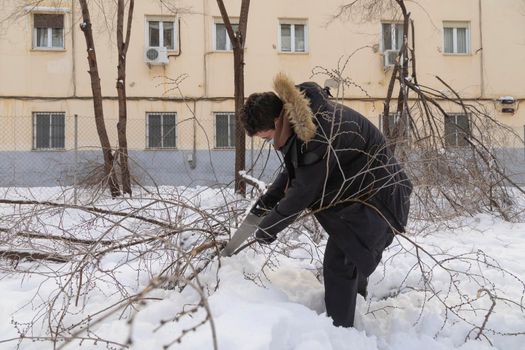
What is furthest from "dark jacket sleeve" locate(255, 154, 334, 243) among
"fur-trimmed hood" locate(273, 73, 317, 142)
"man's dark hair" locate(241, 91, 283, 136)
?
"man's dark hair" locate(241, 91, 283, 136)

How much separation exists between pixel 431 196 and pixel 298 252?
2196 millimetres

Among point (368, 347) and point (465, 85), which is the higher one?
point (465, 85)

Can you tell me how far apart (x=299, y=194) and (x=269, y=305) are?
58 cm

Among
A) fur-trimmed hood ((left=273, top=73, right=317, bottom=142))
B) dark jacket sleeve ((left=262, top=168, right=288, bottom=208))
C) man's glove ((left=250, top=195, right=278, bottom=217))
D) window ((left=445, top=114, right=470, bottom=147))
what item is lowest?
man's glove ((left=250, top=195, right=278, bottom=217))

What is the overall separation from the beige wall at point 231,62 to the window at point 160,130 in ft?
0.59

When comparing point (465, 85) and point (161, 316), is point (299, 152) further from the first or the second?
point (465, 85)

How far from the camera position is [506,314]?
8.84ft

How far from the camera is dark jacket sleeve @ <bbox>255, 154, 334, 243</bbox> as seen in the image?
2.20m

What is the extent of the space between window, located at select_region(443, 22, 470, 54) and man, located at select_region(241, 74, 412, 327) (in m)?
11.0

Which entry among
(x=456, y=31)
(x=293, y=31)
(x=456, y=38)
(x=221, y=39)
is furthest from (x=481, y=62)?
(x=221, y=39)

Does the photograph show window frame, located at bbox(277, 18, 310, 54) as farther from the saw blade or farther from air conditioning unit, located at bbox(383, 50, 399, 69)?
the saw blade

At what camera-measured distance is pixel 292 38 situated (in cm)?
1184

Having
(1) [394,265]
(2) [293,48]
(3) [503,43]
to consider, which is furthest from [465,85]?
(1) [394,265]

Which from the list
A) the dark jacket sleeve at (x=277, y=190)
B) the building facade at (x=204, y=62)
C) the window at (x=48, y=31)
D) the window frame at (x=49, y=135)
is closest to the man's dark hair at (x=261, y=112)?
the dark jacket sleeve at (x=277, y=190)
